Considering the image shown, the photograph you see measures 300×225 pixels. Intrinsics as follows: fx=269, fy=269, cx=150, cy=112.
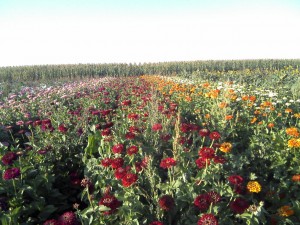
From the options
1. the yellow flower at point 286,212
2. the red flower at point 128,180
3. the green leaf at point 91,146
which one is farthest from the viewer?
the green leaf at point 91,146

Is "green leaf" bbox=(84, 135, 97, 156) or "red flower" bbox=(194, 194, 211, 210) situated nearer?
"red flower" bbox=(194, 194, 211, 210)

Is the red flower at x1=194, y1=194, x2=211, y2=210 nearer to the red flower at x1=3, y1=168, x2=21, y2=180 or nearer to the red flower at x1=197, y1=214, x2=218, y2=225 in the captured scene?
the red flower at x1=197, y1=214, x2=218, y2=225

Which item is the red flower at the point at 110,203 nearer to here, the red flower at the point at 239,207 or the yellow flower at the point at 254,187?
the red flower at the point at 239,207

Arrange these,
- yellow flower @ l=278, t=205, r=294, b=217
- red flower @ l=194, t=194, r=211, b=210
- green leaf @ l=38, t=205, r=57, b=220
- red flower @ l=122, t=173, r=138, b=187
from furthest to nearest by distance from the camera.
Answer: green leaf @ l=38, t=205, r=57, b=220, yellow flower @ l=278, t=205, r=294, b=217, red flower @ l=122, t=173, r=138, b=187, red flower @ l=194, t=194, r=211, b=210

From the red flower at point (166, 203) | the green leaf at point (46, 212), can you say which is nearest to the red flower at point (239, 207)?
the red flower at point (166, 203)

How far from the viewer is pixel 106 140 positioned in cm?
288

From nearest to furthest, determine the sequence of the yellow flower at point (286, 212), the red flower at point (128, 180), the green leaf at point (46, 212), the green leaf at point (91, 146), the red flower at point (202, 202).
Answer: the red flower at point (202, 202)
the red flower at point (128, 180)
the yellow flower at point (286, 212)
the green leaf at point (46, 212)
the green leaf at point (91, 146)

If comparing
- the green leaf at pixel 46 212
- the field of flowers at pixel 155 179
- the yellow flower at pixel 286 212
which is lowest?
the green leaf at pixel 46 212

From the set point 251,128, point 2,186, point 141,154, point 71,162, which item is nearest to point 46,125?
point 71,162

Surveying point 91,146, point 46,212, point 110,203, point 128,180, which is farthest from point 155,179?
point 91,146

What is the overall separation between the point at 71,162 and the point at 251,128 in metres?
2.74

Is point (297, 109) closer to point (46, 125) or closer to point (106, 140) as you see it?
point (106, 140)

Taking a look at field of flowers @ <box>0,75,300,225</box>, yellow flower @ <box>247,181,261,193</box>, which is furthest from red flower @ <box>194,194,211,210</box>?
yellow flower @ <box>247,181,261,193</box>

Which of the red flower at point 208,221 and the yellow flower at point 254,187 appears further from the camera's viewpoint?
the yellow flower at point 254,187
